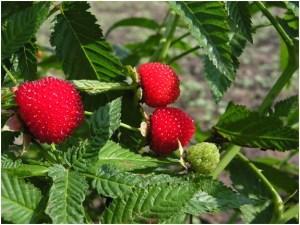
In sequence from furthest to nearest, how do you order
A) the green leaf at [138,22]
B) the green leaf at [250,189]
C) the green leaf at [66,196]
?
the green leaf at [138,22], the green leaf at [250,189], the green leaf at [66,196]

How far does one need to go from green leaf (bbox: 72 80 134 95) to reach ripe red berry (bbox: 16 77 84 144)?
5 centimetres

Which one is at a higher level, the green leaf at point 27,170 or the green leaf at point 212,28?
the green leaf at point 212,28

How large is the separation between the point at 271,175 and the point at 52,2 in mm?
670

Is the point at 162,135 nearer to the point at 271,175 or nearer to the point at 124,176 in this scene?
the point at 124,176

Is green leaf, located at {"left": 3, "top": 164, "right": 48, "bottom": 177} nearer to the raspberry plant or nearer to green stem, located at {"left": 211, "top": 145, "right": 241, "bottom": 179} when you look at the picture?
the raspberry plant

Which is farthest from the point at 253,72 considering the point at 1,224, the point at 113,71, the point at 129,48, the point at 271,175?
the point at 1,224

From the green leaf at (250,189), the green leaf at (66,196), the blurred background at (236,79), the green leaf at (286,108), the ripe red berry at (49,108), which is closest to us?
the green leaf at (66,196)

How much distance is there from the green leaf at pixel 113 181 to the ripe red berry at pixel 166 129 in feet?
0.48

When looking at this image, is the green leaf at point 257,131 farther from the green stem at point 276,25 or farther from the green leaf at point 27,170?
the green leaf at point 27,170

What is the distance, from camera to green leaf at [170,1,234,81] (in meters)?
1.15

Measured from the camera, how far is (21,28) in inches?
41.5

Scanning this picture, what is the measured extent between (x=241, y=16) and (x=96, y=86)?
10.7 inches

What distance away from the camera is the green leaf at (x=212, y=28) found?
1.15 meters

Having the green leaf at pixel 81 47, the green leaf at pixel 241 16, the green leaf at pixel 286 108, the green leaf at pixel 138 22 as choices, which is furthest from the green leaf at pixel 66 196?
the green leaf at pixel 138 22
